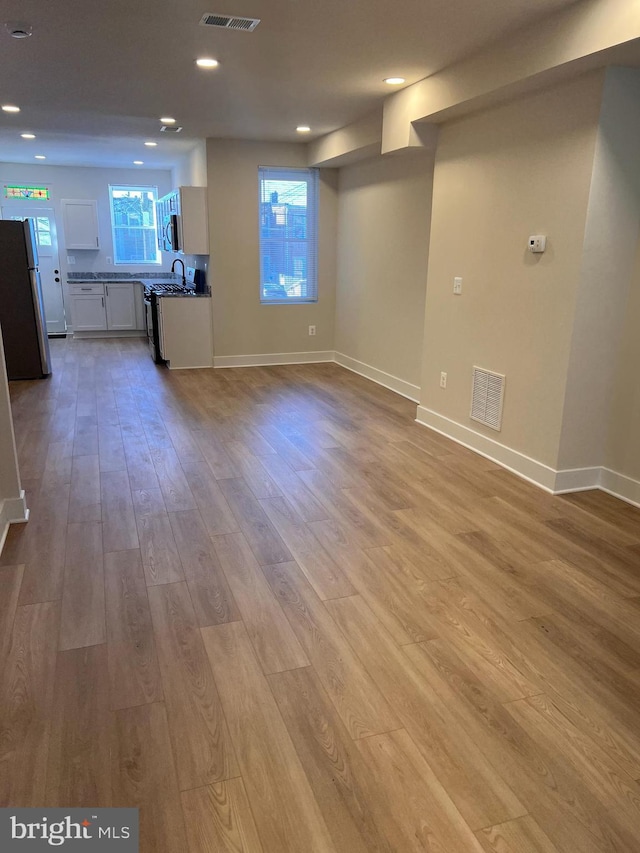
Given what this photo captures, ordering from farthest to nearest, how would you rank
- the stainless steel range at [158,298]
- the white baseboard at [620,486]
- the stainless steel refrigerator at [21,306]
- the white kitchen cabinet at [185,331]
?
the stainless steel range at [158,298] → the white kitchen cabinet at [185,331] → the stainless steel refrigerator at [21,306] → the white baseboard at [620,486]

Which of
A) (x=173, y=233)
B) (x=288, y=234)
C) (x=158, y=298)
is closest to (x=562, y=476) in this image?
(x=288, y=234)

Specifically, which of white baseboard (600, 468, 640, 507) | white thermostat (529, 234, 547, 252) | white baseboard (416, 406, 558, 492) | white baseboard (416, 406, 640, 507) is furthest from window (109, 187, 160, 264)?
white baseboard (600, 468, 640, 507)

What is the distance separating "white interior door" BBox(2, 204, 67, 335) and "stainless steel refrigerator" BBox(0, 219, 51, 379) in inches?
125

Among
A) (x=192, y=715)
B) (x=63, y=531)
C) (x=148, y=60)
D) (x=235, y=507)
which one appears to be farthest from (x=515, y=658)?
(x=148, y=60)

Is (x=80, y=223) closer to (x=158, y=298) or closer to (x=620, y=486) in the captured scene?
(x=158, y=298)

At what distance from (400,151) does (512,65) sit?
162 centimetres

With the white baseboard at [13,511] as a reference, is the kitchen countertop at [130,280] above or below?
above

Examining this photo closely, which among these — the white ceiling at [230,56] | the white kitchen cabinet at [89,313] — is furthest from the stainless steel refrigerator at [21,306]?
the white kitchen cabinet at [89,313]

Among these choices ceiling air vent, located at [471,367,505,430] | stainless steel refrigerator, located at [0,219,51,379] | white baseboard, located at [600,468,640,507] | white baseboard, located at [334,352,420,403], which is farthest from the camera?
stainless steel refrigerator, located at [0,219,51,379]

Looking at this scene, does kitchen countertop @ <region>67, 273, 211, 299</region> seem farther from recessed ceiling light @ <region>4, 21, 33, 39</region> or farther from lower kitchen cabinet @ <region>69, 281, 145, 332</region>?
recessed ceiling light @ <region>4, 21, 33, 39</region>

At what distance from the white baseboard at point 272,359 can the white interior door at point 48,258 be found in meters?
3.98

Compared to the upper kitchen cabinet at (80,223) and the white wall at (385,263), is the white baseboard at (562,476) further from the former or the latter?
the upper kitchen cabinet at (80,223)

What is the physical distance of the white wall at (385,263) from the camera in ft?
18.1

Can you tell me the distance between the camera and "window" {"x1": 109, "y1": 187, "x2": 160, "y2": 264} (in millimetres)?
9953
